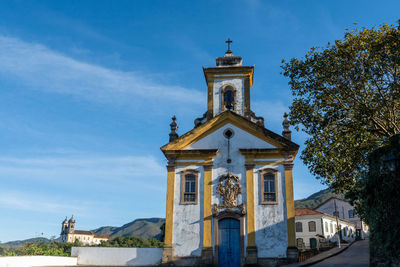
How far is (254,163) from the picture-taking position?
1855 centimetres

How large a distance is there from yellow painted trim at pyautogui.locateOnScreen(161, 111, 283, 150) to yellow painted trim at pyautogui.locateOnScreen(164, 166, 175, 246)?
1357mm

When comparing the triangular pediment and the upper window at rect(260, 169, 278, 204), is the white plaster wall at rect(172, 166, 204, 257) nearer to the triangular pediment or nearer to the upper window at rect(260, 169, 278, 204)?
the triangular pediment

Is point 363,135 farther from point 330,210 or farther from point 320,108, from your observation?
point 330,210

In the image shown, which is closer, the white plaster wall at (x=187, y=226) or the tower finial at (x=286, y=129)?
the white plaster wall at (x=187, y=226)

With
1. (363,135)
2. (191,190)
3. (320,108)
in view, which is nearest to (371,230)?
(363,135)

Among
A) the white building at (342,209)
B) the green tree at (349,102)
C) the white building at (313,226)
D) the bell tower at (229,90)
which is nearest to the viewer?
the green tree at (349,102)

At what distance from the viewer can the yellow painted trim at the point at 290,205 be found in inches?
672

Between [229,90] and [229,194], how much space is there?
668cm

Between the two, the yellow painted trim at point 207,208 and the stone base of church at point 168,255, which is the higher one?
the yellow painted trim at point 207,208

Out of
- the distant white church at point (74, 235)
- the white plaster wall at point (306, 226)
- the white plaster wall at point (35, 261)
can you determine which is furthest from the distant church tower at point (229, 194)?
the distant white church at point (74, 235)

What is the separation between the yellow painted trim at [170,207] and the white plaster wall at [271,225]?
431 cm

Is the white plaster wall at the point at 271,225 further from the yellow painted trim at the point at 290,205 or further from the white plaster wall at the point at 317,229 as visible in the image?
the white plaster wall at the point at 317,229

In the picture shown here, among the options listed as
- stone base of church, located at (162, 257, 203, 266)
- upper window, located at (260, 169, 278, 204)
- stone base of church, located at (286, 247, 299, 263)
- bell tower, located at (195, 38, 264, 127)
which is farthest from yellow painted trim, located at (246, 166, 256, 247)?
bell tower, located at (195, 38, 264, 127)

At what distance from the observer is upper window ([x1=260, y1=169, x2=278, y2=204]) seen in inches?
707
